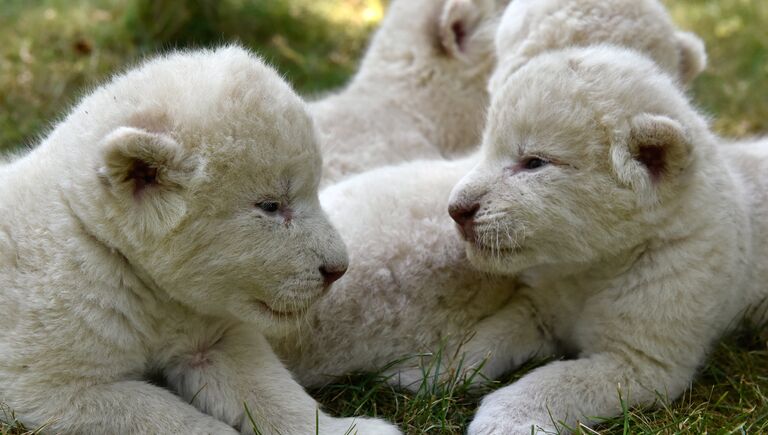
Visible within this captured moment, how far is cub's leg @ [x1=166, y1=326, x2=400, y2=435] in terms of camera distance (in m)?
4.46

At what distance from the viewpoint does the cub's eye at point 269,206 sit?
4.23 meters

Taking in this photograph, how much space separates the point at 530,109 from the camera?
15.8 ft

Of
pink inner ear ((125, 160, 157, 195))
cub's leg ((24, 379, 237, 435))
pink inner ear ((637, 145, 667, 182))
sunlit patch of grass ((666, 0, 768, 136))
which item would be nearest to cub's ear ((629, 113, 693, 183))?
pink inner ear ((637, 145, 667, 182))

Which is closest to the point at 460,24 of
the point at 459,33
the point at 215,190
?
the point at 459,33

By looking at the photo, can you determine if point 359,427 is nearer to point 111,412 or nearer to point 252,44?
point 111,412

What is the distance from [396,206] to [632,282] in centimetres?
135

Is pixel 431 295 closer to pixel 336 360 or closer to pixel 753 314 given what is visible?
pixel 336 360

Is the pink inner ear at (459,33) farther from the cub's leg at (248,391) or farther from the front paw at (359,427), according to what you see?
the front paw at (359,427)

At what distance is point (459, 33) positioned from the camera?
7.95m

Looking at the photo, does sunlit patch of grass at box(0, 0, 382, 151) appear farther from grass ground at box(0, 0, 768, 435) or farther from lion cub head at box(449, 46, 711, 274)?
lion cub head at box(449, 46, 711, 274)

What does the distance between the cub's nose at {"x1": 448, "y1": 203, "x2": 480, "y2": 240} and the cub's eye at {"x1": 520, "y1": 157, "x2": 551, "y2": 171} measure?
32 centimetres

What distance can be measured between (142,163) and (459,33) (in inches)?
174

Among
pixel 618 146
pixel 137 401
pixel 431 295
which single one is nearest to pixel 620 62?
pixel 618 146

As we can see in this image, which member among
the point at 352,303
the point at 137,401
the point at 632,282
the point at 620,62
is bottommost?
the point at 137,401
